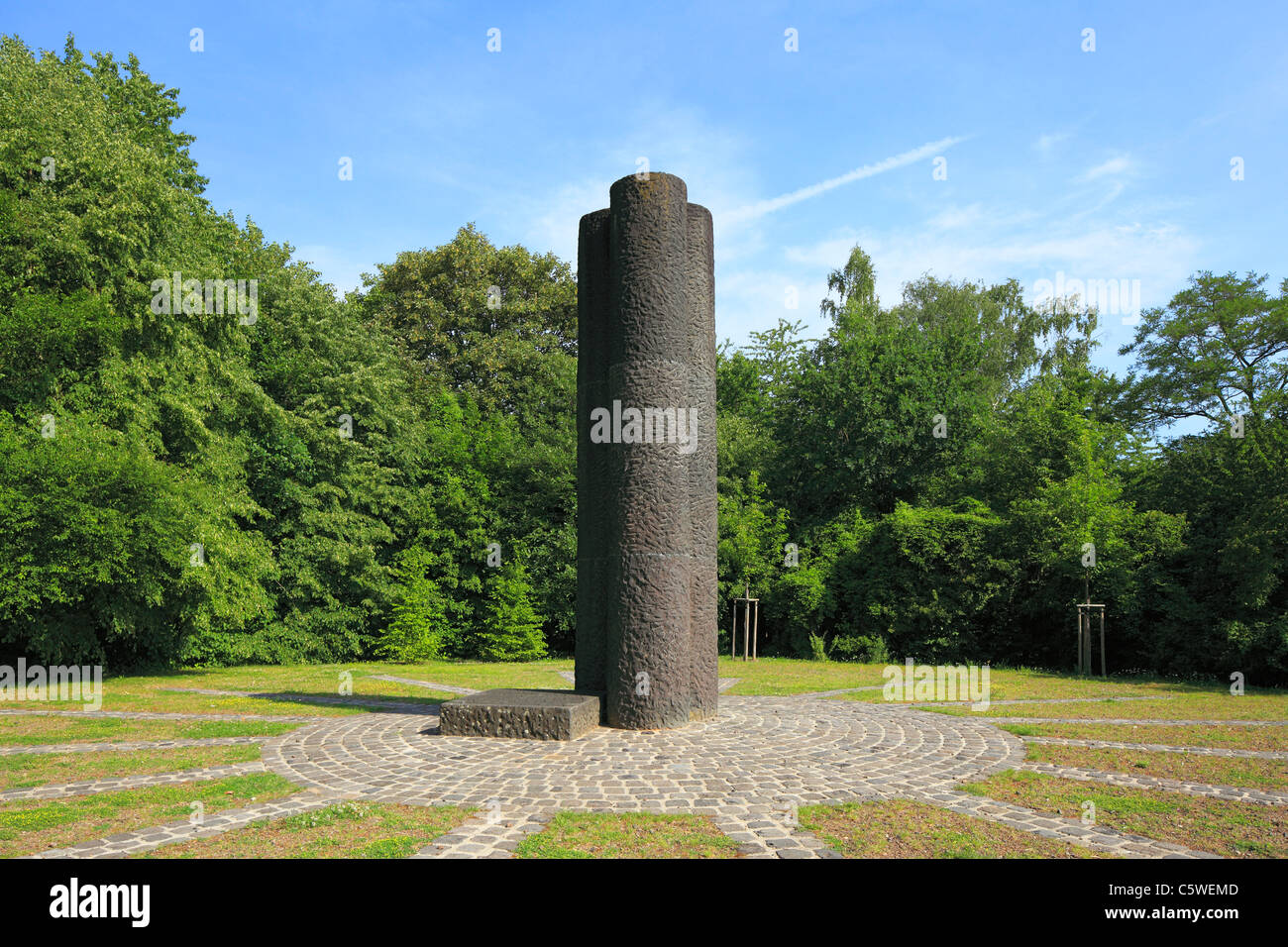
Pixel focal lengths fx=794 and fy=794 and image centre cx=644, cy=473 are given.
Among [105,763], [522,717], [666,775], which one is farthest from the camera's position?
[522,717]

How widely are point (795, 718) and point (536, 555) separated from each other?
14.3 m

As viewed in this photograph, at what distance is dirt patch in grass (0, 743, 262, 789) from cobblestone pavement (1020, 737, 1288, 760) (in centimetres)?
809

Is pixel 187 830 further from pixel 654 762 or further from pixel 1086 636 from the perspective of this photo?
pixel 1086 636

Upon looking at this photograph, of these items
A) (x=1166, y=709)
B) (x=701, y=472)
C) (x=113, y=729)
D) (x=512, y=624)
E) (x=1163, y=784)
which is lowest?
(x=512, y=624)

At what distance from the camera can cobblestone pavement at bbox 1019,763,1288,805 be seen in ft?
20.1

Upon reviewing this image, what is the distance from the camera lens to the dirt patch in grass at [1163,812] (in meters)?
4.96

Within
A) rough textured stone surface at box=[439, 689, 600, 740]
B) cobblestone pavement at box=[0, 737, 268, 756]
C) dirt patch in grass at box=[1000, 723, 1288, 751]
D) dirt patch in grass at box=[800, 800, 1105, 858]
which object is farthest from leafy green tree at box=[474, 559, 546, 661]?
dirt patch in grass at box=[800, 800, 1105, 858]

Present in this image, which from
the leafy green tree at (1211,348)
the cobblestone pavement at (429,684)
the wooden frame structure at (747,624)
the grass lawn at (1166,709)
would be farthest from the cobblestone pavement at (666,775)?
the leafy green tree at (1211,348)

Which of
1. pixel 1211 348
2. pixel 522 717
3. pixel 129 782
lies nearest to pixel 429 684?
pixel 522 717

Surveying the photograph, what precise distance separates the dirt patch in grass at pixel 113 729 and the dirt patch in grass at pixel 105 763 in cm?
73

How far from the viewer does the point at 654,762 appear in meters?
7.00

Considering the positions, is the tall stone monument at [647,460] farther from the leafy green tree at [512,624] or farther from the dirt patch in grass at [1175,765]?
the leafy green tree at [512,624]

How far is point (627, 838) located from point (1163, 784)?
4663 millimetres
